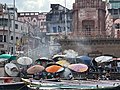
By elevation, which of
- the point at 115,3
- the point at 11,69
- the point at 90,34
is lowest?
the point at 11,69

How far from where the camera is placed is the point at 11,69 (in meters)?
30.8

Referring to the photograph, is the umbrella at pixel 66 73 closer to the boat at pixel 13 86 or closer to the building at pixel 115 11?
the boat at pixel 13 86

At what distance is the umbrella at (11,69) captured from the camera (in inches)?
1212

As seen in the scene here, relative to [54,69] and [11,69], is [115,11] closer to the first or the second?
[11,69]

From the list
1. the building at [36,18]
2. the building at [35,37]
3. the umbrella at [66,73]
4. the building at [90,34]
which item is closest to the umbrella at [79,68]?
the umbrella at [66,73]

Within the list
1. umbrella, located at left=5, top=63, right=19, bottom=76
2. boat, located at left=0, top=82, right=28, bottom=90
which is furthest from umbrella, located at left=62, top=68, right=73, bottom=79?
umbrella, located at left=5, top=63, right=19, bottom=76

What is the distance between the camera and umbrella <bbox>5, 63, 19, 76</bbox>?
3080cm

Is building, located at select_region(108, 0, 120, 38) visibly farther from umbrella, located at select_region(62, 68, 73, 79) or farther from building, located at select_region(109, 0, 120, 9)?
umbrella, located at select_region(62, 68, 73, 79)

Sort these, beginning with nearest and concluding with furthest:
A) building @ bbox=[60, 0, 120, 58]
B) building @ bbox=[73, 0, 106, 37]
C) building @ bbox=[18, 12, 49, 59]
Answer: building @ bbox=[60, 0, 120, 58] → building @ bbox=[73, 0, 106, 37] → building @ bbox=[18, 12, 49, 59]

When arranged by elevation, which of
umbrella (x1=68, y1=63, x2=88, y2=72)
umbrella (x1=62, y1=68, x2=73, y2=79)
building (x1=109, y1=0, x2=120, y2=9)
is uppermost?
building (x1=109, y1=0, x2=120, y2=9)

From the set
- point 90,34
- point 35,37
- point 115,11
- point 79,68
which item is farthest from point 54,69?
point 35,37

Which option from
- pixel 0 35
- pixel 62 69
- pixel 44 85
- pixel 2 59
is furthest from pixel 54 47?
pixel 44 85

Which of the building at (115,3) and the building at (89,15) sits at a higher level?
the building at (115,3)

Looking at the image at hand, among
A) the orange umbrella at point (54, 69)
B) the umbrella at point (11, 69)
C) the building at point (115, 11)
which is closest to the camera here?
the orange umbrella at point (54, 69)
